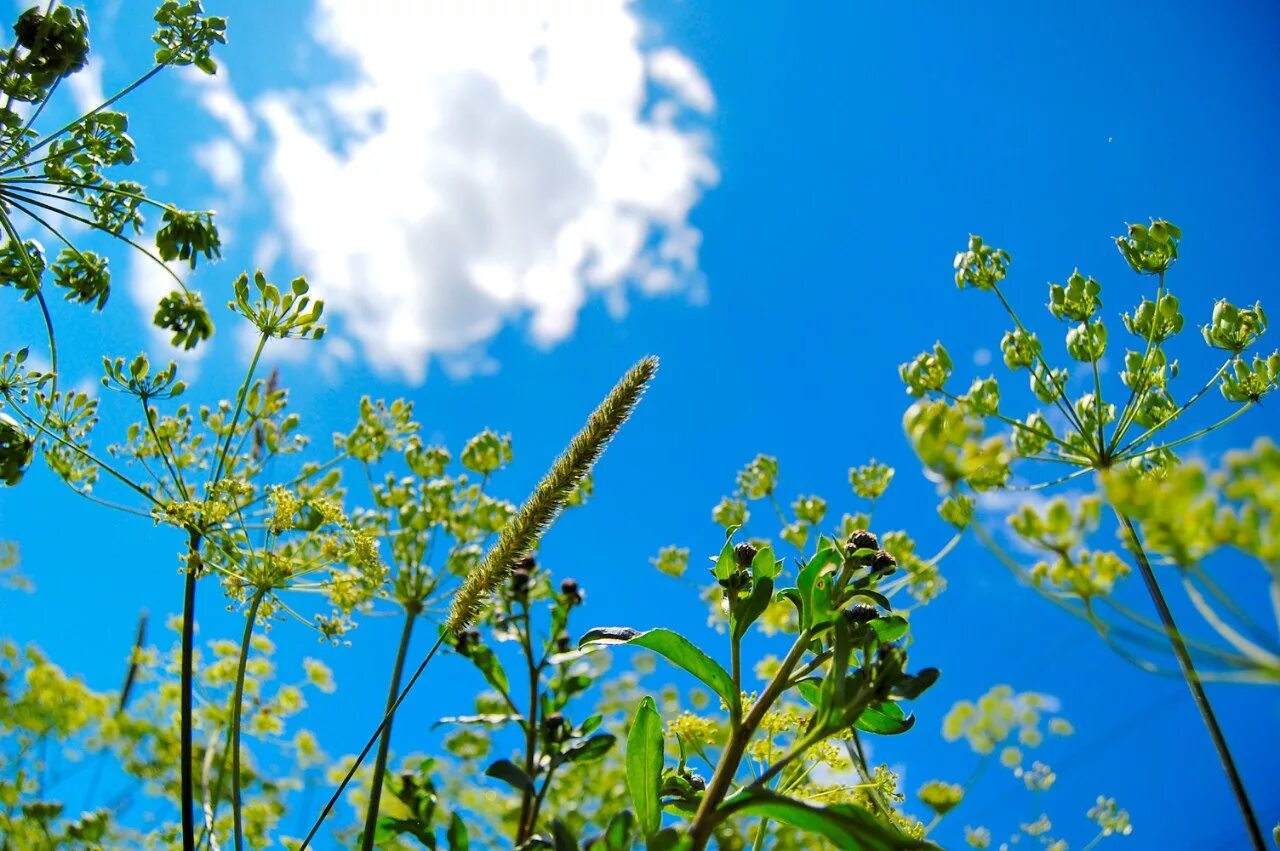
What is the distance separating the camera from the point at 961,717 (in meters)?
2.70

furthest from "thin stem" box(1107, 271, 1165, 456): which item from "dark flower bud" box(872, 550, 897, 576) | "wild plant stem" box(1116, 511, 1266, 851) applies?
"dark flower bud" box(872, 550, 897, 576)

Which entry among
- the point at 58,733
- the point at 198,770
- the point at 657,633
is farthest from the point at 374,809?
the point at 58,733

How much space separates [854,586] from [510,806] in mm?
4117

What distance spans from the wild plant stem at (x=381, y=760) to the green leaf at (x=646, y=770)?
423 millimetres

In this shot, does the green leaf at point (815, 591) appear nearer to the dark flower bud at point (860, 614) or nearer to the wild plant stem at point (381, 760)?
the dark flower bud at point (860, 614)

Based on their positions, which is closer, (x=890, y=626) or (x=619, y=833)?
(x=619, y=833)

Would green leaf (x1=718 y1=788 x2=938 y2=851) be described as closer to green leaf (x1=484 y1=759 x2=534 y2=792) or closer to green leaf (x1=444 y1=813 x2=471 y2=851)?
green leaf (x1=444 y1=813 x2=471 y2=851)

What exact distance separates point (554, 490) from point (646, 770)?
0.50 metres

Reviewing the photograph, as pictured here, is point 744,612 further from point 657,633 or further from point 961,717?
point 961,717

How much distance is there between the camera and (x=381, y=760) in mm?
2213

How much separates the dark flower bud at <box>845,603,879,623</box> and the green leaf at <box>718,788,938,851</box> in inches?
12.0

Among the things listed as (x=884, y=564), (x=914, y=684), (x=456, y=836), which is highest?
(x=884, y=564)

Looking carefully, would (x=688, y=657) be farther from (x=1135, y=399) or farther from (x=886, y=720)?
(x=1135, y=399)

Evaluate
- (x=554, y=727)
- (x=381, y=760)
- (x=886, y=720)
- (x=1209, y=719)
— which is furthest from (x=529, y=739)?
(x=1209, y=719)
